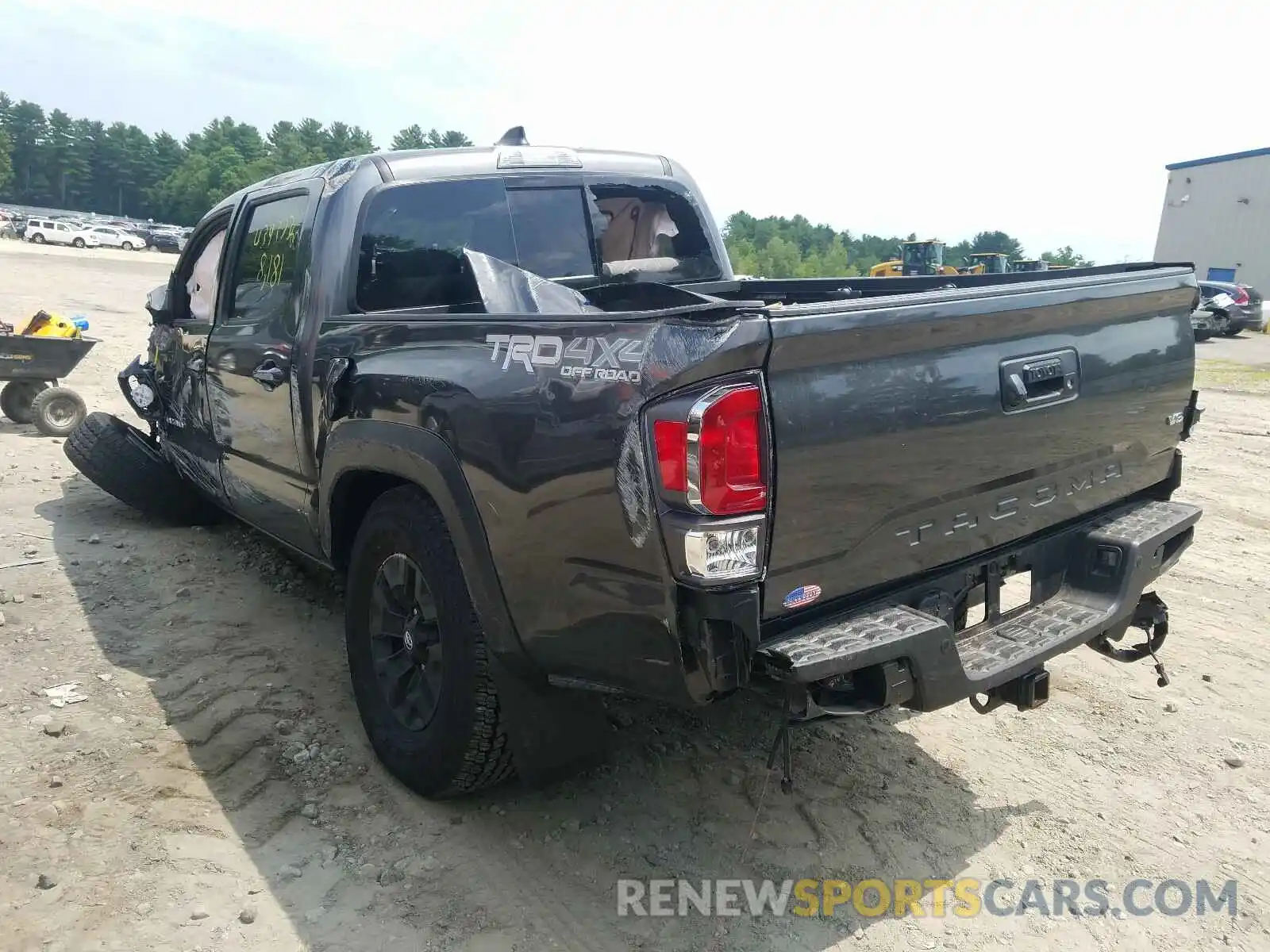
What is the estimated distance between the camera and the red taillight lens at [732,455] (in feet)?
7.07

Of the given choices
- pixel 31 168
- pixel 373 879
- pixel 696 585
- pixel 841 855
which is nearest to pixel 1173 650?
pixel 841 855

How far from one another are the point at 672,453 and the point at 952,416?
33.6 inches

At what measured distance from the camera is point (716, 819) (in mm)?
3127

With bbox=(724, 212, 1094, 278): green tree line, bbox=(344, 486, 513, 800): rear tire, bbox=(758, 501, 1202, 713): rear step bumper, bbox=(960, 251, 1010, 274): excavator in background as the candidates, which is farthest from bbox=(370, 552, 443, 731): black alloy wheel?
bbox=(724, 212, 1094, 278): green tree line

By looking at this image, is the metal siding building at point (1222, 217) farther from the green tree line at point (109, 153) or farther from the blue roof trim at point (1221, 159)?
the green tree line at point (109, 153)

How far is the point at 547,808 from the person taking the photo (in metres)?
3.18

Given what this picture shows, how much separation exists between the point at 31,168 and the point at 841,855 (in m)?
133

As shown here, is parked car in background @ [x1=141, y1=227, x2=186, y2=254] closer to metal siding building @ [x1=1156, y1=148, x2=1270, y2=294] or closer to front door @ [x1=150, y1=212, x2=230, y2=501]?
metal siding building @ [x1=1156, y1=148, x2=1270, y2=294]

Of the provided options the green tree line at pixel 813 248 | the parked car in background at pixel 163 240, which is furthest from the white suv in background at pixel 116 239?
the green tree line at pixel 813 248

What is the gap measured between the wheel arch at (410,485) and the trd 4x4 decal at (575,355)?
0.37m

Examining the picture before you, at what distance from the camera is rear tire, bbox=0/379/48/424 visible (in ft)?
28.1

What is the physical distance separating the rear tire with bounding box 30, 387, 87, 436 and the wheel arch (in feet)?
19.4

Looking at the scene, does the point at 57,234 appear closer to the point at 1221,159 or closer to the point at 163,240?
the point at 163,240

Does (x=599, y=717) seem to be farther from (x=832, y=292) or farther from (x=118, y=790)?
(x=832, y=292)
